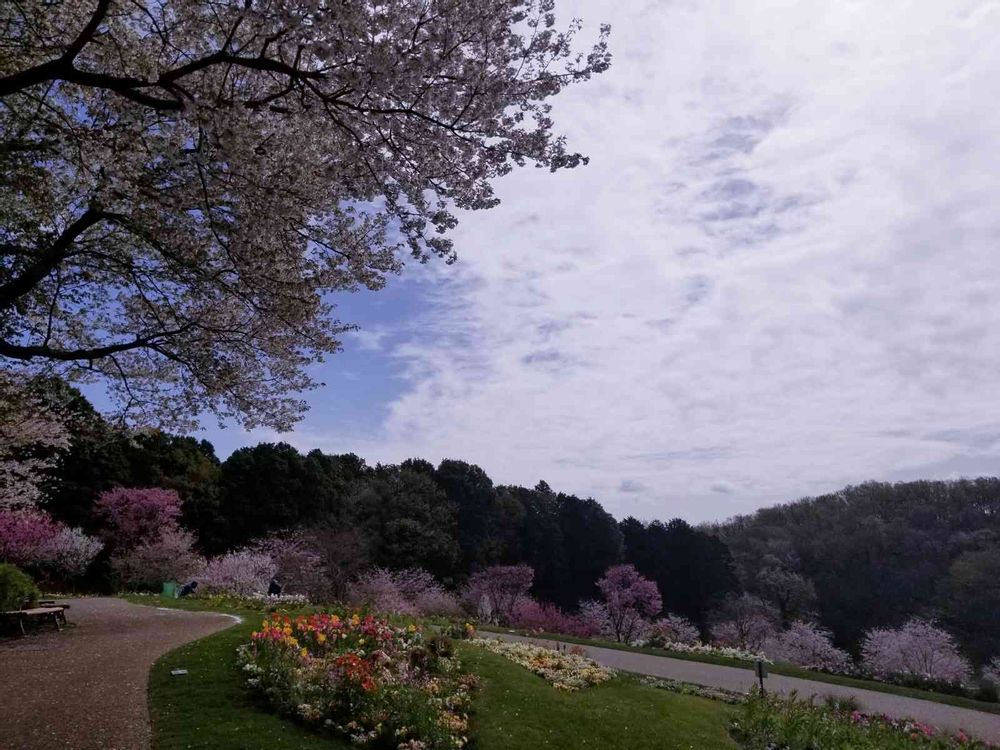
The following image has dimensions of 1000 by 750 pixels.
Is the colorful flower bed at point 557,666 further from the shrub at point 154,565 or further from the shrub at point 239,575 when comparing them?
the shrub at point 154,565

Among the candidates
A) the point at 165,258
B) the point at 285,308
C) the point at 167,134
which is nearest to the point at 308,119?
the point at 167,134

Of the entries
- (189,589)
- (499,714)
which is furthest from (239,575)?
(499,714)

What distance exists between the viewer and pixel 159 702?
299 inches

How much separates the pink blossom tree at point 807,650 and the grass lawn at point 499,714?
2285 cm

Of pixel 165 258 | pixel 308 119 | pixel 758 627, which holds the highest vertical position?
pixel 308 119

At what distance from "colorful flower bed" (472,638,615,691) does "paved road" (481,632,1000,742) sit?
2.20 metres

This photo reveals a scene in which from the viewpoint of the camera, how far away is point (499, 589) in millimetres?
32688

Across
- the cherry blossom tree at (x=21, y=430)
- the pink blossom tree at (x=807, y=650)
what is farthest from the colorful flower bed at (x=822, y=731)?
the pink blossom tree at (x=807, y=650)

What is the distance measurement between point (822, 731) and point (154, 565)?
25566 mm

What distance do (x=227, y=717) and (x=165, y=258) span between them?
5.06 meters

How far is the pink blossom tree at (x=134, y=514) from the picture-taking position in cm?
2766

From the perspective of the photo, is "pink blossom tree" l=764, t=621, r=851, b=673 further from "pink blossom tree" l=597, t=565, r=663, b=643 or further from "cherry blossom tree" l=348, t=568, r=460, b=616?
"cherry blossom tree" l=348, t=568, r=460, b=616

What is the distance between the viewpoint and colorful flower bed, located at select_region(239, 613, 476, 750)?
7176mm

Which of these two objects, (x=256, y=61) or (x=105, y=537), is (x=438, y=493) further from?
(x=256, y=61)
